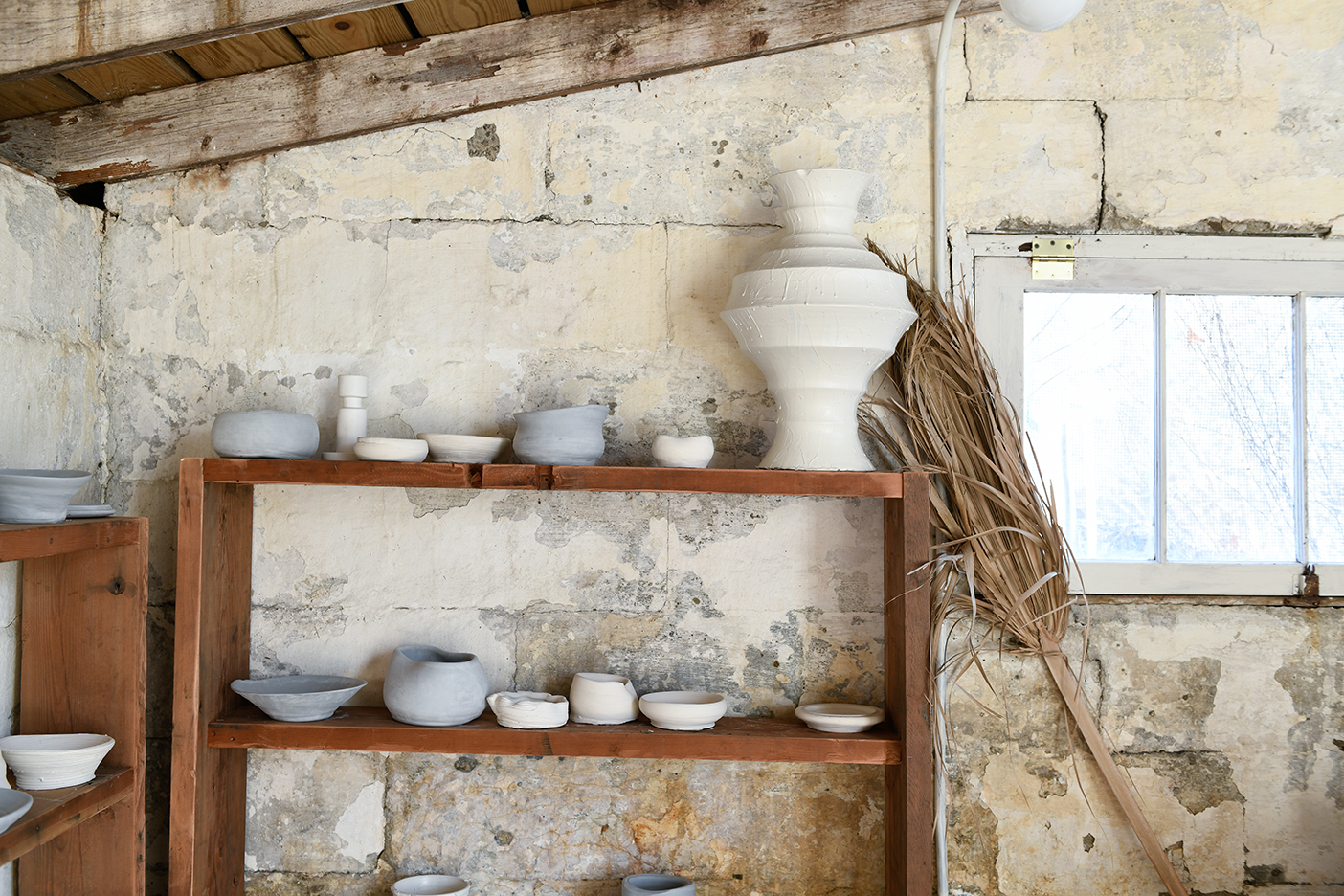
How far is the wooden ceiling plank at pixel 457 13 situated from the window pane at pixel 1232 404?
5.45 ft

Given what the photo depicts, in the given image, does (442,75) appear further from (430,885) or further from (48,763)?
(430,885)

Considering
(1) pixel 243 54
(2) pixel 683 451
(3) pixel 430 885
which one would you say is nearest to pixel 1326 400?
(2) pixel 683 451

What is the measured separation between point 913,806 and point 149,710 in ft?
5.64

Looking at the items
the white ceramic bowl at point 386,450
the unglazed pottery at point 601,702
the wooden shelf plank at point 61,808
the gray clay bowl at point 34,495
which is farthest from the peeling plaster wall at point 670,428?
the gray clay bowl at point 34,495

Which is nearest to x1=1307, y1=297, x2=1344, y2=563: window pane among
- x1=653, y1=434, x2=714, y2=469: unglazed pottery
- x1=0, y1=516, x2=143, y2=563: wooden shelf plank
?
x1=653, y1=434, x2=714, y2=469: unglazed pottery

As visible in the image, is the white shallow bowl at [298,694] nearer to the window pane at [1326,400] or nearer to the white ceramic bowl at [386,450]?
the white ceramic bowl at [386,450]

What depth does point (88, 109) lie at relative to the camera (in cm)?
198

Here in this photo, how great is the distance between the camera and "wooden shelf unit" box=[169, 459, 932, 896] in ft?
5.73

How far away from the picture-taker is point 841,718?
1.81 meters

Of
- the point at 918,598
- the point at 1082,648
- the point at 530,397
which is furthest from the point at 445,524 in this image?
the point at 1082,648

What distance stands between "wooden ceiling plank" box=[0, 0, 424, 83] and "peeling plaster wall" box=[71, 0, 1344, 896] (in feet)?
1.83

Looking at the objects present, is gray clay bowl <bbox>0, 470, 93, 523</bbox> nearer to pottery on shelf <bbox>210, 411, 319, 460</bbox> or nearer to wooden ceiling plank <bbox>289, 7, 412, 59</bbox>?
pottery on shelf <bbox>210, 411, 319, 460</bbox>

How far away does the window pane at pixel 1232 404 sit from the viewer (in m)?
2.07

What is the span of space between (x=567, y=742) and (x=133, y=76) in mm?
1695
